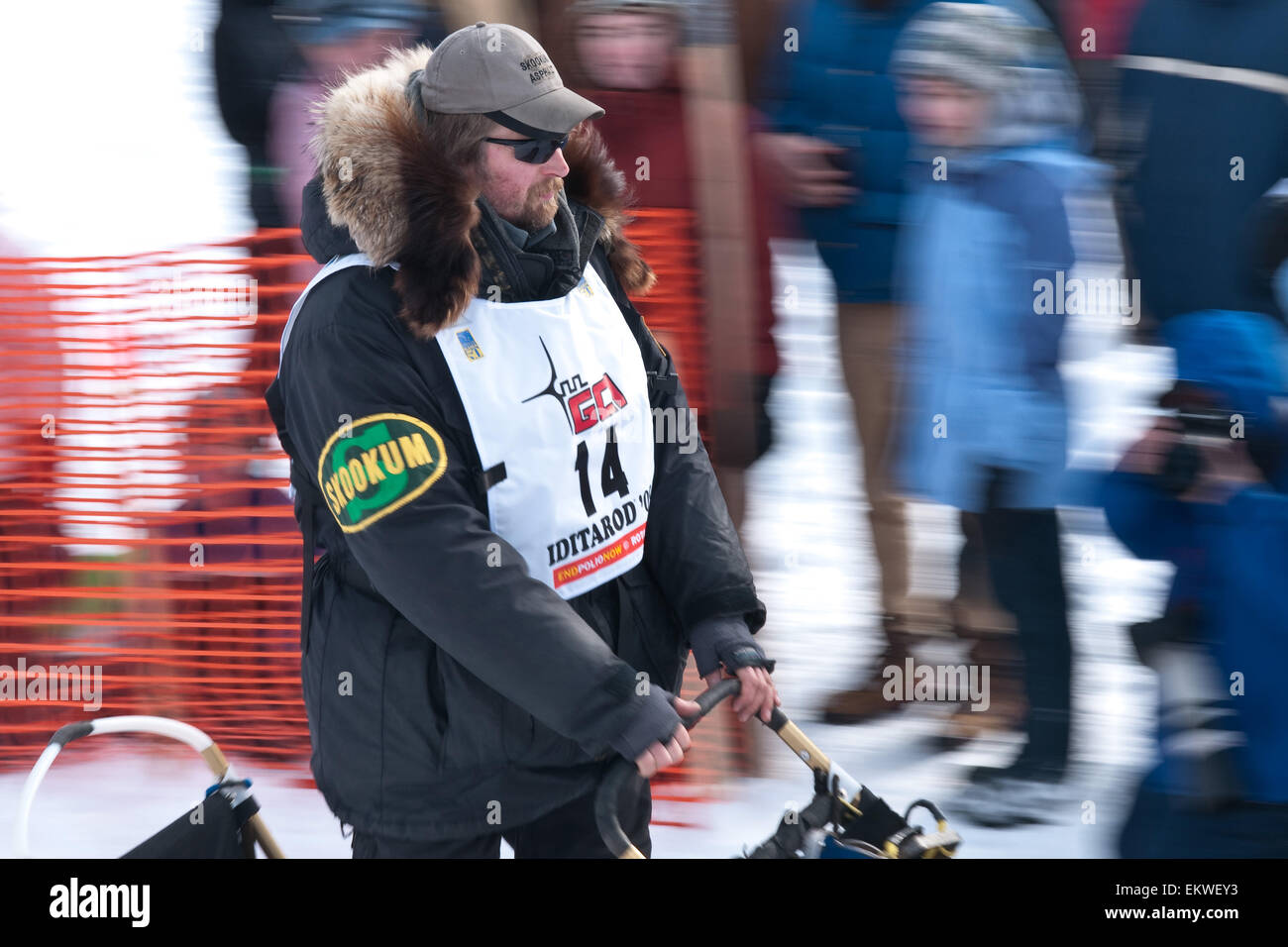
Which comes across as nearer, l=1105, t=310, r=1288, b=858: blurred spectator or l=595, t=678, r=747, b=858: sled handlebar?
l=595, t=678, r=747, b=858: sled handlebar

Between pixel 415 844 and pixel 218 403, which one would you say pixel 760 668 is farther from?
pixel 218 403

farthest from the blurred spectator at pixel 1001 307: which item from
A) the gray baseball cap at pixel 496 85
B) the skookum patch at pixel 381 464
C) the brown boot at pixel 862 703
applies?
the skookum patch at pixel 381 464

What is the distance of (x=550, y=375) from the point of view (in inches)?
91.9

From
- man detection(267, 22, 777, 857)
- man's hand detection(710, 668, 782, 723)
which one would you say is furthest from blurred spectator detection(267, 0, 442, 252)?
man's hand detection(710, 668, 782, 723)

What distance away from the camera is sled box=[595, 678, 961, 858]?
2215 mm

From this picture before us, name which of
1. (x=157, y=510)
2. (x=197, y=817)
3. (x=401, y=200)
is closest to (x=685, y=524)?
(x=401, y=200)

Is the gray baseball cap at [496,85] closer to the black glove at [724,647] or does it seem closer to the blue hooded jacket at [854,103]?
the black glove at [724,647]

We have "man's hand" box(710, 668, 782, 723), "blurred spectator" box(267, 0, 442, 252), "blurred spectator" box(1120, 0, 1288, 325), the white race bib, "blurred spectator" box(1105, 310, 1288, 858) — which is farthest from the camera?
"blurred spectator" box(267, 0, 442, 252)

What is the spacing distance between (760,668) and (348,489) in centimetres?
71

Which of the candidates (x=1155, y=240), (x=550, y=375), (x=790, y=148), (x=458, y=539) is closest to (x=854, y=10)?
(x=790, y=148)

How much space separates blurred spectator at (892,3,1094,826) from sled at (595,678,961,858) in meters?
1.43

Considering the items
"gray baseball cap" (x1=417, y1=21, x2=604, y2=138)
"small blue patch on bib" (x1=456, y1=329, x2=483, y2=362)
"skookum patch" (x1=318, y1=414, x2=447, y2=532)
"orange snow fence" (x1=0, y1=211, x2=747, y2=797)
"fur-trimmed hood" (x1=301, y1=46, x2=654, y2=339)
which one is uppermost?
"gray baseball cap" (x1=417, y1=21, x2=604, y2=138)

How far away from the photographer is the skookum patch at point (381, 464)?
219 centimetres

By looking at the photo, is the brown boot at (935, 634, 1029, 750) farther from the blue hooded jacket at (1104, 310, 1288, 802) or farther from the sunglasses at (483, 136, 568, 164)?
the sunglasses at (483, 136, 568, 164)
